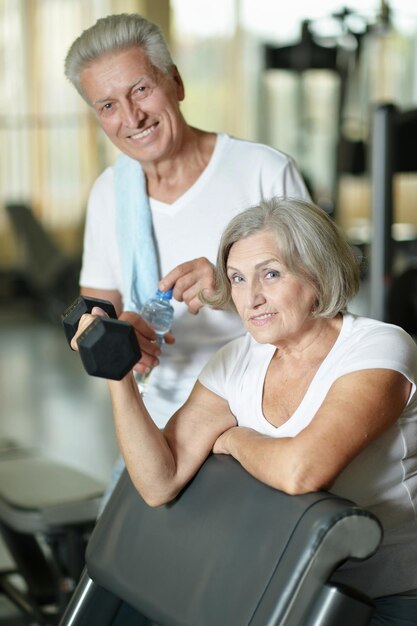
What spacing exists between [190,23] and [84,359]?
9.39 meters

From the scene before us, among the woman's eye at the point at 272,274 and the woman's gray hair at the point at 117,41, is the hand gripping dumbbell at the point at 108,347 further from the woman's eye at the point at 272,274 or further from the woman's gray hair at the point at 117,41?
the woman's gray hair at the point at 117,41

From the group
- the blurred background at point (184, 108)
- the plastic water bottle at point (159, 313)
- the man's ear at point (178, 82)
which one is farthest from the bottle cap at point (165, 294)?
the blurred background at point (184, 108)

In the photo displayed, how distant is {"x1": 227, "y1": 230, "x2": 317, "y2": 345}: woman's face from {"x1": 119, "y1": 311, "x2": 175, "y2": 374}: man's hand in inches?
12.2

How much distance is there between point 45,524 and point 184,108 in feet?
28.0

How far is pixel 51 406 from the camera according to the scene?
18.8 feet

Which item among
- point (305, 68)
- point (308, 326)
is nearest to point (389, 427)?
point (308, 326)

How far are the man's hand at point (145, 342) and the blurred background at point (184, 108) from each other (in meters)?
4.62

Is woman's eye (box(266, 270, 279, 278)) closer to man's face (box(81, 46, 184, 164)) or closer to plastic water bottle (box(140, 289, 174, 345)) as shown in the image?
plastic water bottle (box(140, 289, 174, 345))

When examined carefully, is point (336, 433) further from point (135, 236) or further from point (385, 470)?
point (135, 236)

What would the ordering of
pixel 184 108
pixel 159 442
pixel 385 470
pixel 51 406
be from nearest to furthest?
1. pixel 385 470
2. pixel 159 442
3. pixel 51 406
4. pixel 184 108

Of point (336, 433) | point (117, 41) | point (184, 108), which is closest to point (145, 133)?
point (117, 41)

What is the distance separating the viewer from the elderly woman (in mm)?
1438

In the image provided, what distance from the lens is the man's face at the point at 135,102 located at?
6.20 ft

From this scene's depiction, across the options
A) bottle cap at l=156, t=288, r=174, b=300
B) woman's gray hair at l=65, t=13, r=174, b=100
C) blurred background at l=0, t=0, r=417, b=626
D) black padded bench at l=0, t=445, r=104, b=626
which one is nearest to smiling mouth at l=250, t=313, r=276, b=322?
bottle cap at l=156, t=288, r=174, b=300
